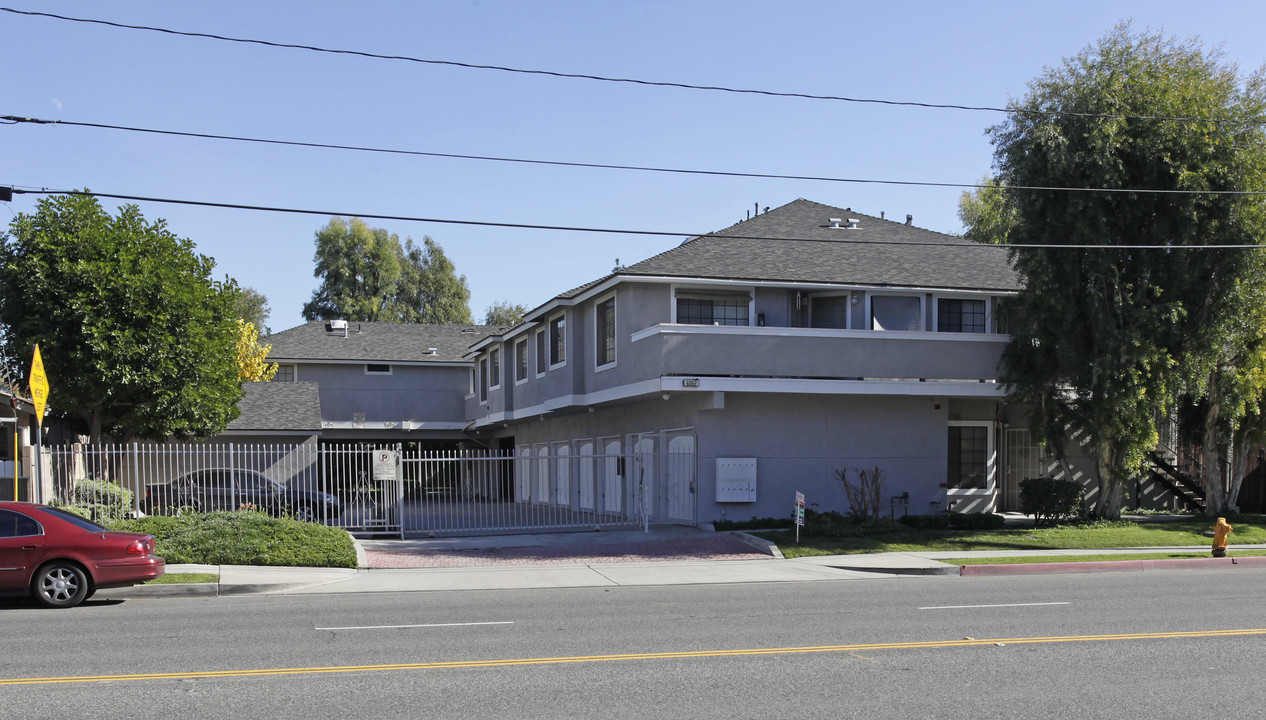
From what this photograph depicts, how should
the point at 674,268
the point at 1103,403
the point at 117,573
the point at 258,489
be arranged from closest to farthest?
the point at 117,573 < the point at 1103,403 < the point at 674,268 < the point at 258,489

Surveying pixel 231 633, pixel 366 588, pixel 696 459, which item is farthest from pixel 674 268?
pixel 231 633

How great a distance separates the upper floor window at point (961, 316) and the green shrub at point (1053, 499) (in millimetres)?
3996

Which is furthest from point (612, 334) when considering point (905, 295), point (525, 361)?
point (525, 361)

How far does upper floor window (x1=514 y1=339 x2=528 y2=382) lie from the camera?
3553 cm

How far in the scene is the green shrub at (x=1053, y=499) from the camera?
80.2 feet

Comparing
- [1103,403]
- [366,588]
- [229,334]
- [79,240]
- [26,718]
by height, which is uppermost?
[79,240]

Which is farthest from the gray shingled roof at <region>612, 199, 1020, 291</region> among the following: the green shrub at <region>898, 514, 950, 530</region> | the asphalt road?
the asphalt road

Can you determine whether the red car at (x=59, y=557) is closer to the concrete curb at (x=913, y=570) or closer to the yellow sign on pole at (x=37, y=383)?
the yellow sign on pole at (x=37, y=383)

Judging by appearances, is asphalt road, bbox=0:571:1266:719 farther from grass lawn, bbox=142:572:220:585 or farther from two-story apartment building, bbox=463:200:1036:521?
two-story apartment building, bbox=463:200:1036:521

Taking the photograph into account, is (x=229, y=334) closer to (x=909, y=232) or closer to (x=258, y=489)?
(x=258, y=489)

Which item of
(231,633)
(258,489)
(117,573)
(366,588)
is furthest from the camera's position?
(258,489)

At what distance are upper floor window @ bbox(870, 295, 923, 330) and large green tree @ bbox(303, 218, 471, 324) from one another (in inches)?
1771

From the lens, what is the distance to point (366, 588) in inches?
647

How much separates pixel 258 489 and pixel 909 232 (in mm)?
18352
